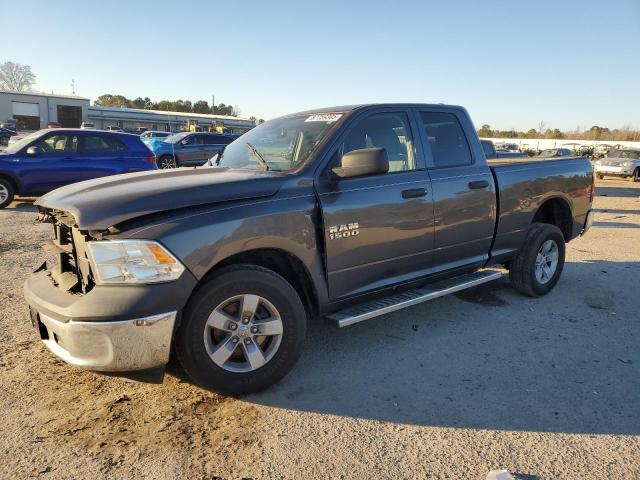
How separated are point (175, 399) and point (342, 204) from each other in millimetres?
→ 1729

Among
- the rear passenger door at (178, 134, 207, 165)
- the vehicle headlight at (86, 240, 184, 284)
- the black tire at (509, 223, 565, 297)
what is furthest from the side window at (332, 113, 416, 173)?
the rear passenger door at (178, 134, 207, 165)

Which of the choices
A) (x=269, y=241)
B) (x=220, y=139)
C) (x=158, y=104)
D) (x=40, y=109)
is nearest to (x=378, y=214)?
(x=269, y=241)

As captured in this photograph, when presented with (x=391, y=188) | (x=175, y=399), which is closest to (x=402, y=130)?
(x=391, y=188)

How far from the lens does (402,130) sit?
14.1 ft

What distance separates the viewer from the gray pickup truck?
279 centimetres

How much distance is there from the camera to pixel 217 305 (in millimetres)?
3010

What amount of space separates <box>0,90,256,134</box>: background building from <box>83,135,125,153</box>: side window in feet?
182

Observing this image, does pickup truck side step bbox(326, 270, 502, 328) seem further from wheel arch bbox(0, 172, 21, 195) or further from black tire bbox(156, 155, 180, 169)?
black tire bbox(156, 155, 180, 169)

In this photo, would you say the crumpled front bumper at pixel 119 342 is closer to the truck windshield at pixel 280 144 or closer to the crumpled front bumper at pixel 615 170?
the truck windshield at pixel 280 144

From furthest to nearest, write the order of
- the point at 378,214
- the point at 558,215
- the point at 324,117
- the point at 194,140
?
the point at 194,140 < the point at 558,215 < the point at 324,117 < the point at 378,214

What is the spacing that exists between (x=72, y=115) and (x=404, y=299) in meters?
77.6

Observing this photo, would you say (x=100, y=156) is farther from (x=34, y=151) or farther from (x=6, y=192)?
(x=6, y=192)

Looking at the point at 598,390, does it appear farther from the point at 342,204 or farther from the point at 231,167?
the point at 231,167

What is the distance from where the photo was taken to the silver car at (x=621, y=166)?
2445cm
